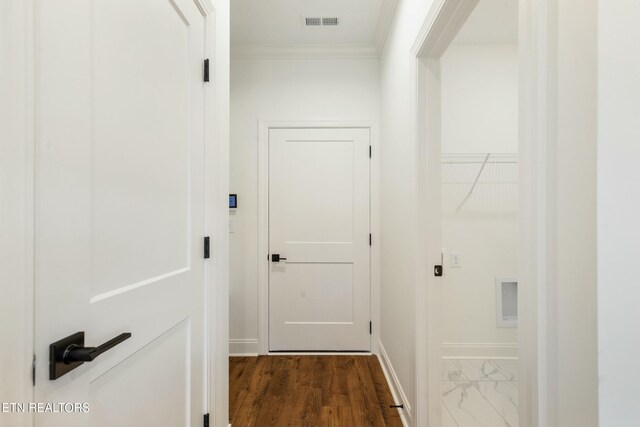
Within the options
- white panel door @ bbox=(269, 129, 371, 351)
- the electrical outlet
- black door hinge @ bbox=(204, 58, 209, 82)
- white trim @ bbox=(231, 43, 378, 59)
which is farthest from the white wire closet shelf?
black door hinge @ bbox=(204, 58, 209, 82)

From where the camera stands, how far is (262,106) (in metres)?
2.77

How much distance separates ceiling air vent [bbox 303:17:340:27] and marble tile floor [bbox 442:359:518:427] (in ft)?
9.52

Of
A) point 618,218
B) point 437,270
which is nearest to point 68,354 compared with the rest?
point 618,218

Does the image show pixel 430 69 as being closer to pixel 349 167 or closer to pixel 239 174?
pixel 349 167

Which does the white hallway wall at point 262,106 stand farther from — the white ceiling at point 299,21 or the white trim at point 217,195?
the white trim at point 217,195

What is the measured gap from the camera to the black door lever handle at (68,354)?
2.03 ft

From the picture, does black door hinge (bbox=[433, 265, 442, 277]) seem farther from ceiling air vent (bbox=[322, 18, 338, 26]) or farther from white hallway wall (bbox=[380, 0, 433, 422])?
ceiling air vent (bbox=[322, 18, 338, 26])

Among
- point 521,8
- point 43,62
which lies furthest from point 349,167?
point 43,62

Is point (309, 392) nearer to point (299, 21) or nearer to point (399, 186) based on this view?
point (399, 186)

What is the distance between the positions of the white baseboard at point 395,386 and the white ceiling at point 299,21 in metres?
2.66

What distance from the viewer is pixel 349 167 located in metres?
2.77

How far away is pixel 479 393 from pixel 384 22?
2828 mm

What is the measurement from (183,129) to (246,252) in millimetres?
1721

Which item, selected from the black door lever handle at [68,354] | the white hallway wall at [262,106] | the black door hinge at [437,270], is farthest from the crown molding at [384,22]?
the black door lever handle at [68,354]
